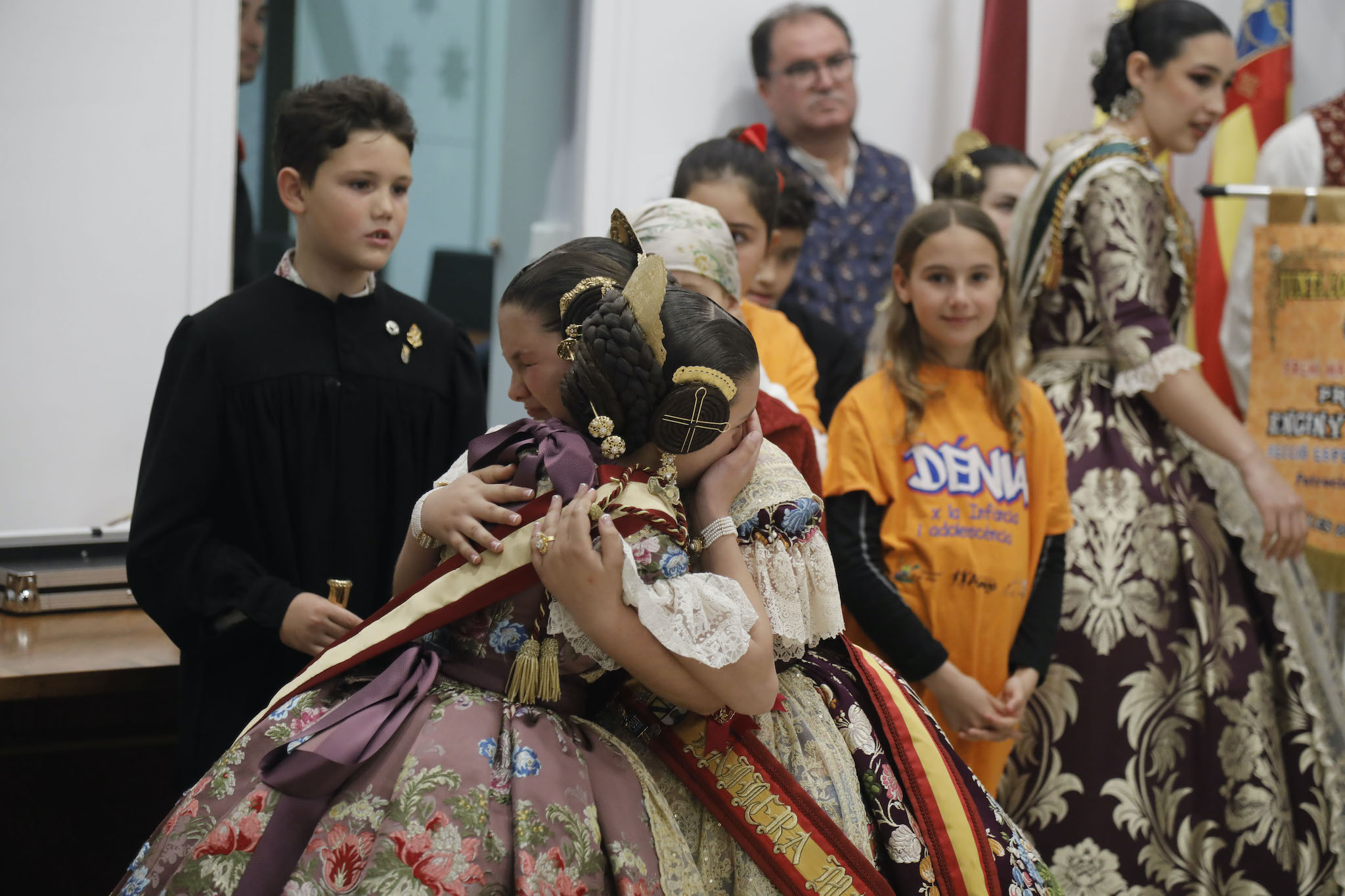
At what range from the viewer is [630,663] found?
119 centimetres

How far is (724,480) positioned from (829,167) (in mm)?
2141

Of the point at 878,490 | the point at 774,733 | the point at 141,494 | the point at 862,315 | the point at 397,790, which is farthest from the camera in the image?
the point at 862,315

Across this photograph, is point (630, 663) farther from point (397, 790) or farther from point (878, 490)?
point (878, 490)

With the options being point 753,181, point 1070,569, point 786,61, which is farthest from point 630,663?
point 786,61

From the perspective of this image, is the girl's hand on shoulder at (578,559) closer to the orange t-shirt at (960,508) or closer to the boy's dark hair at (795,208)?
the orange t-shirt at (960,508)

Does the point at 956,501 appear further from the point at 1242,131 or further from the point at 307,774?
the point at 1242,131

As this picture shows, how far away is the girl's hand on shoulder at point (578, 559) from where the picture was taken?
1174mm

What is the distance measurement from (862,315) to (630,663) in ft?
6.68

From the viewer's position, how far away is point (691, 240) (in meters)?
1.81

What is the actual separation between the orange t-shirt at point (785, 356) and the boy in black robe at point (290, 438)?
2.20 feet

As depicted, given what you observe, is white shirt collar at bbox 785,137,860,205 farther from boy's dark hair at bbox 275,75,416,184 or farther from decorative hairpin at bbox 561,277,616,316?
decorative hairpin at bbox 561,277,616,316

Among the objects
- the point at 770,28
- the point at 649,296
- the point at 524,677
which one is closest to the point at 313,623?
the point at 524,677

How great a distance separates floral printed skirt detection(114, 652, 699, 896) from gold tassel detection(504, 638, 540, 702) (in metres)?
0.01

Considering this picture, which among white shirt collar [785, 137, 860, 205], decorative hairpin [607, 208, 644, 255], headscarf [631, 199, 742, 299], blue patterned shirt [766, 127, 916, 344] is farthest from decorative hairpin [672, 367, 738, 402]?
white shirt collar [785, 137, 860, 205]
